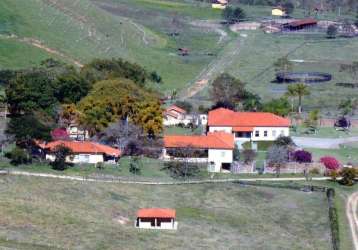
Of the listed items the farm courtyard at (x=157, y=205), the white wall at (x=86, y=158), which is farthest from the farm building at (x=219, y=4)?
the farm courtyard at (x=157, y=205)

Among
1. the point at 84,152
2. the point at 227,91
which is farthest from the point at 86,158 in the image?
the point at 227,91

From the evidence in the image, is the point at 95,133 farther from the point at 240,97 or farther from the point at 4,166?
the point at 240,97

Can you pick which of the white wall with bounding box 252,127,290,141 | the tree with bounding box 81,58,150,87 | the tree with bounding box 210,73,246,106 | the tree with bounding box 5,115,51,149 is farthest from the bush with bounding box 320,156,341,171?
the tree with bounding box 81,58,150,87

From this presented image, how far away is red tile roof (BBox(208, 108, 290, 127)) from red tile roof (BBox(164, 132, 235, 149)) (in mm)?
5882

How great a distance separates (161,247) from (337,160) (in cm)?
2796

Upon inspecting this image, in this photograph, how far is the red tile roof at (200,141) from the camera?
77250 mm

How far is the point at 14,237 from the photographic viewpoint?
5138cm

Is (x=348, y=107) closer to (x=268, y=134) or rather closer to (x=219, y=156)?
(x=268, y=134)

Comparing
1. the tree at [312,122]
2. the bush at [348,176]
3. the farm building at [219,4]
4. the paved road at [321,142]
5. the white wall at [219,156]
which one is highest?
the farm building at [219,4]

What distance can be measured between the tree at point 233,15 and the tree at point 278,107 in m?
66.4

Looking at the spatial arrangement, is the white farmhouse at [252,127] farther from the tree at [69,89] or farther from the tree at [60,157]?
the tree at [60,157]

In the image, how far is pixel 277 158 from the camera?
76.3 m

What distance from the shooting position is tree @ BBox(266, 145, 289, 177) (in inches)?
2997

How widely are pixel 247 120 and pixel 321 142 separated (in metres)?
5.97
